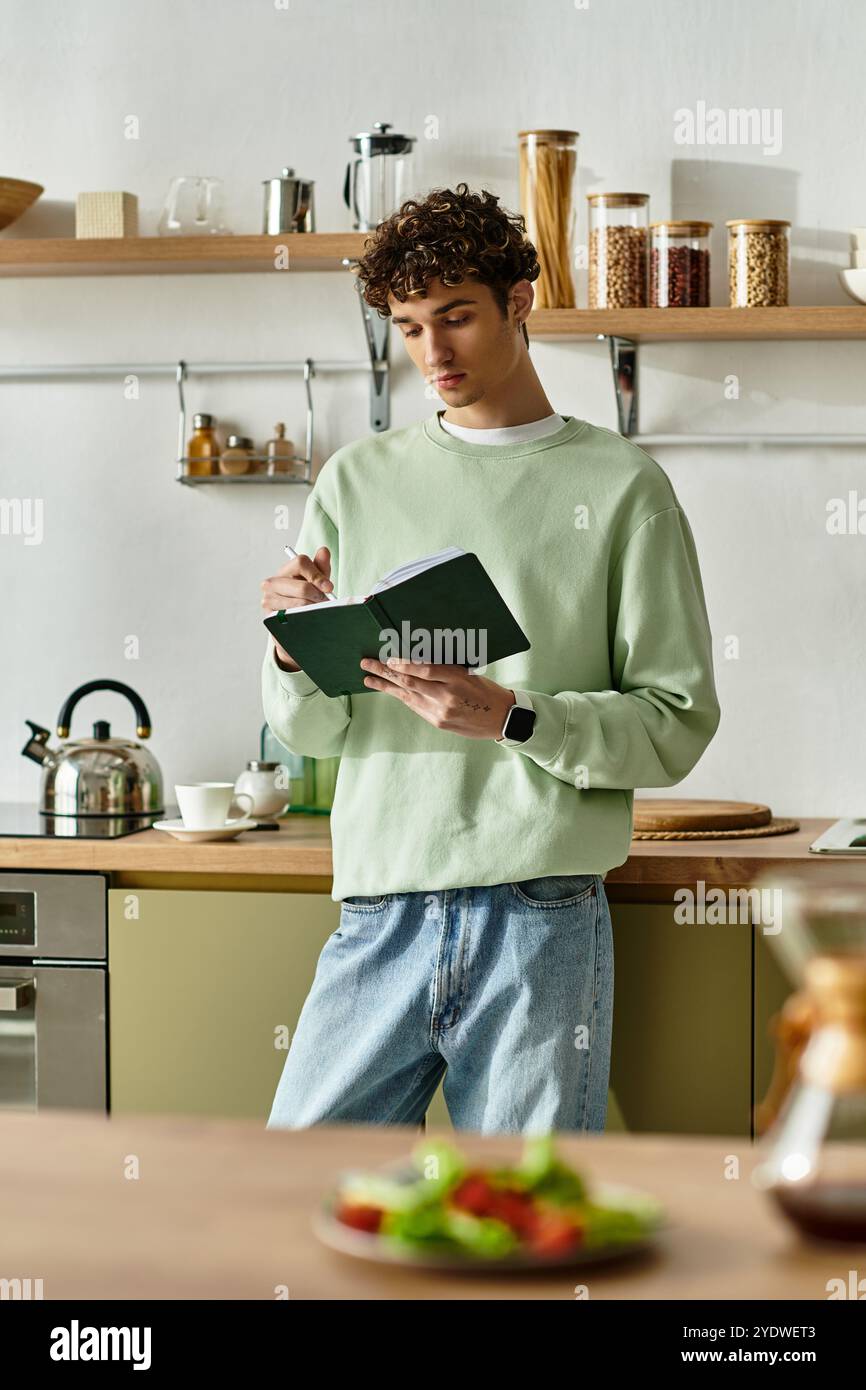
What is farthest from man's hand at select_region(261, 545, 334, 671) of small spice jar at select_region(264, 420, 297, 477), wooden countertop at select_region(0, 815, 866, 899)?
small spice jar at select_region(264, 420, 297, 477)

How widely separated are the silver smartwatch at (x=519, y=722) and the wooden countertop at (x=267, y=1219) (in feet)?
2.29

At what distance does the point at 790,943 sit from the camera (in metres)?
0.67

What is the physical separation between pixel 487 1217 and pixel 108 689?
78.2 inches

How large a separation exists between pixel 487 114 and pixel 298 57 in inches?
14.2

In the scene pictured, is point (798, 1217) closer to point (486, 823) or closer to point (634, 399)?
point (486, 823)

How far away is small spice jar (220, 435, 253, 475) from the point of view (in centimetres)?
263

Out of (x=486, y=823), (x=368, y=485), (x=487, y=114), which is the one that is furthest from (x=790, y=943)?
(x=487, y=114)

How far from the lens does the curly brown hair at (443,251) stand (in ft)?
5.21

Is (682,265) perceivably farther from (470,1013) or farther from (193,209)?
(470,1013)

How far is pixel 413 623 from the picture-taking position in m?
1.50

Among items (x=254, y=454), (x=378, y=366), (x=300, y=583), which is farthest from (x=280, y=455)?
(x=300, y=583)

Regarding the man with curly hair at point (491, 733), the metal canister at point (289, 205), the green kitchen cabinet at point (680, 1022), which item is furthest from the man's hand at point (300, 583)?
the metal canister at point (289, 205)

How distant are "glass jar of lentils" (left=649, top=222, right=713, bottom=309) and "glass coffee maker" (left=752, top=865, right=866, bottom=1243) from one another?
1913mm

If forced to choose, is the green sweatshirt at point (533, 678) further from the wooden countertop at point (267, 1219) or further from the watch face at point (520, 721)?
the wooden countertop at point (267, 1219)
